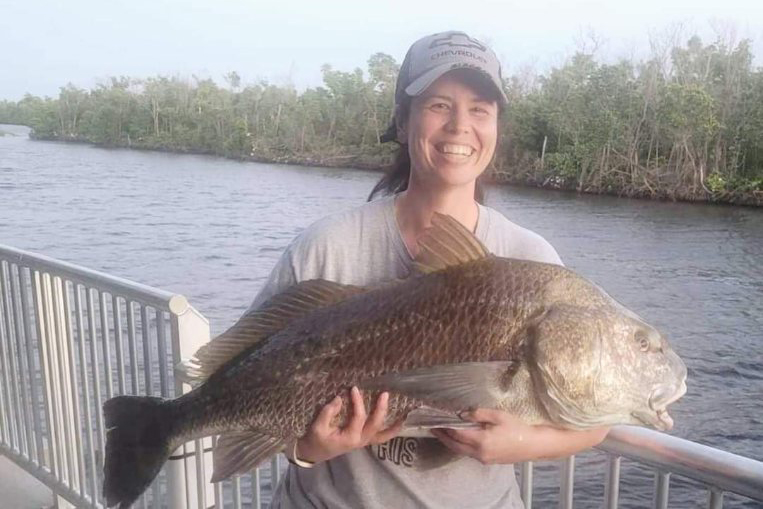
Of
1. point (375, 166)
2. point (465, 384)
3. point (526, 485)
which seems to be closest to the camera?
point (465, 384)

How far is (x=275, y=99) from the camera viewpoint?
80438 millimetres

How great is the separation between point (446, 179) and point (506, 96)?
31 centimetres

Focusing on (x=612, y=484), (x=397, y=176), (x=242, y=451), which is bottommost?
(x=612, y=484)

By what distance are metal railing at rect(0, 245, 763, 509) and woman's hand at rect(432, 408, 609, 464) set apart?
216 mm

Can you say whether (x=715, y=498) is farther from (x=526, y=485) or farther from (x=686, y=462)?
(x=526, y=485)

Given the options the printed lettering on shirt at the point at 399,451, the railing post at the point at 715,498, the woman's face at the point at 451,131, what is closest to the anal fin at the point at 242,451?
the printed lettering on shirt at the point at 399,451

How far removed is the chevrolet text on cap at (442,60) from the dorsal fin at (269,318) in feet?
1.76

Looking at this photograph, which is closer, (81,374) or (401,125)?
(401,125)

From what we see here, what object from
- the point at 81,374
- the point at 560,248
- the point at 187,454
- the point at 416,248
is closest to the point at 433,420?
the point at 416,248

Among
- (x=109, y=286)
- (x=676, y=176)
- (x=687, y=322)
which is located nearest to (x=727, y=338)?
(x=687, y=322)

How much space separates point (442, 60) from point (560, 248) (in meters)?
20.2

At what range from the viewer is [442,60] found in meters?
1.81

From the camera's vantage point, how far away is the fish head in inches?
61.9

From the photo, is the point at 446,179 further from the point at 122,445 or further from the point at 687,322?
the point at 687,322
